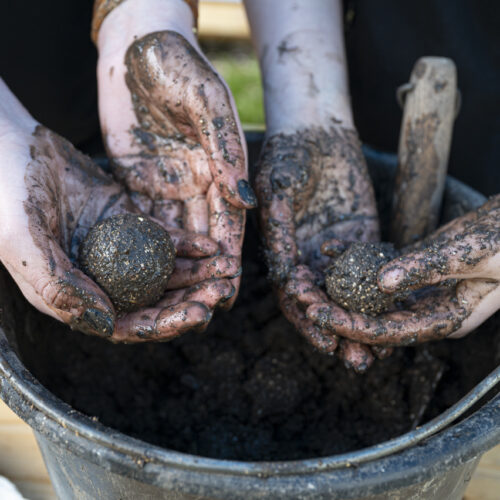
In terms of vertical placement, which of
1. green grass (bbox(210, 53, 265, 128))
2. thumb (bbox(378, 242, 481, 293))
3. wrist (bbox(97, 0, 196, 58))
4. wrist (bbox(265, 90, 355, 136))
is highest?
wrist (bbox(97, 0, 196, 58))

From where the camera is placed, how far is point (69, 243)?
51.9 inches

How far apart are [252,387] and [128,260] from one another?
22.8 inches

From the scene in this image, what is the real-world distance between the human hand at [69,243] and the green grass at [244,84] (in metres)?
2.01

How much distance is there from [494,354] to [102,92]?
1.36 meters

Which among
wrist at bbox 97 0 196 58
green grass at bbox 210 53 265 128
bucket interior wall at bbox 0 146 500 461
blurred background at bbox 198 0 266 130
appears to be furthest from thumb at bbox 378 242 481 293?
blurred background at bbox 198 0 266 130

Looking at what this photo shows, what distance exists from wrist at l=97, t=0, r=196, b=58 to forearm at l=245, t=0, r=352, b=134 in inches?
13.0

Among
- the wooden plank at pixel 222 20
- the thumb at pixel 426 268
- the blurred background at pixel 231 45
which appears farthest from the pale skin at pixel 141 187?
the wooden plank at pixel 222 20

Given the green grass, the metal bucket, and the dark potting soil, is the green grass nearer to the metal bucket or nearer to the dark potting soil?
the dark potting soil

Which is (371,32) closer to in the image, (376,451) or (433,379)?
(433,379)

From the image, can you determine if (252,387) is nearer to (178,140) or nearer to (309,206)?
(309,206)

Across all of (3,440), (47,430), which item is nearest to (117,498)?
(47,430)

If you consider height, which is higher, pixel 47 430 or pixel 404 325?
pixel 47 430

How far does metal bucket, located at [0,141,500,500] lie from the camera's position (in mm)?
822

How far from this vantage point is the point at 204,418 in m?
1.48
